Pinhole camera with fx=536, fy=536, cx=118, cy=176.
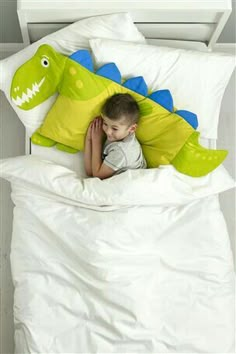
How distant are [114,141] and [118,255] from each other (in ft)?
1.24

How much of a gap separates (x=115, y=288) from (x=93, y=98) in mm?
591

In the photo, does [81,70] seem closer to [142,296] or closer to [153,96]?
[153,96]

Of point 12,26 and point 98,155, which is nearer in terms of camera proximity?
point 98,155

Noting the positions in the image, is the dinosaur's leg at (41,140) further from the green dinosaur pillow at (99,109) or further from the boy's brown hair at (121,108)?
the boy's brown hair at (121,108)

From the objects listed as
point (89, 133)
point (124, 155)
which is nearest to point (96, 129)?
point (89, 133)

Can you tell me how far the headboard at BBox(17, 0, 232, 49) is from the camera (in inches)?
68.4

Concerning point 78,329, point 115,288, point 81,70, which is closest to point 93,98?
point 81,70

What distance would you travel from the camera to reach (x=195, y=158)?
1675 millimetres

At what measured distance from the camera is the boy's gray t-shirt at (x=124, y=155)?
1681mm

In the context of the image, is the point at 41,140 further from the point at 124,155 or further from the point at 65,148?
the point at 124,155

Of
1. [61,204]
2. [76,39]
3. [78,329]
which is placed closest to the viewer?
[78,329]

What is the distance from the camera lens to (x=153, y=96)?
5.68ft

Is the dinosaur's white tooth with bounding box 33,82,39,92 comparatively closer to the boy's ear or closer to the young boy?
the young boy

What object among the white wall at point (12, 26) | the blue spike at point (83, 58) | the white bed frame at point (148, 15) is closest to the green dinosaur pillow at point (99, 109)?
the blue spike at point (83, 58)
